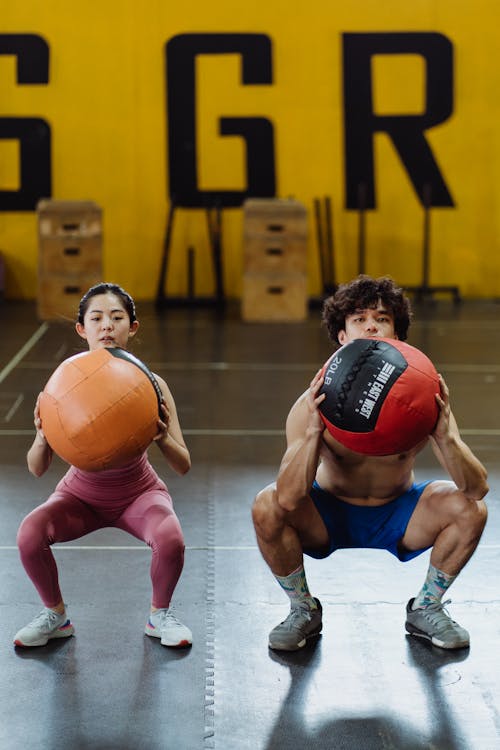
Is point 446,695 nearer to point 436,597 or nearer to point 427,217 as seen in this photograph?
point 436,597

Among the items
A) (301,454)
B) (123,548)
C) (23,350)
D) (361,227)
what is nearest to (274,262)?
(361,227)

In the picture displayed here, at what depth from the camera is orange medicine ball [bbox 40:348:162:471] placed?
270 centimetres

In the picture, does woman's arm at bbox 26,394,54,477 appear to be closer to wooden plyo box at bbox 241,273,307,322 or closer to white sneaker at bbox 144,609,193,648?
white sneaker at bbox 144,609,193,648

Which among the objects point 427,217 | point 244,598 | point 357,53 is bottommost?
point 244,598

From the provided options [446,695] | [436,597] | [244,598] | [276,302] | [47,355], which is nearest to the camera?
[446,695]

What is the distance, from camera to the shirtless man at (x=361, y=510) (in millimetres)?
2889

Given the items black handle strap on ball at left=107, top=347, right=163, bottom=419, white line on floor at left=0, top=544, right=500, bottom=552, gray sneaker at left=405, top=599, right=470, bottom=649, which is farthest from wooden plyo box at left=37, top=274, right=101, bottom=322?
gray sneaker at left=405, top=599, right=470, bottom=649

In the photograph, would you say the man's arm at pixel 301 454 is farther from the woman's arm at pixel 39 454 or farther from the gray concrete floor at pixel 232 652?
the woman's arm at pixel 39 454

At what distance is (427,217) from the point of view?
33.0 feet

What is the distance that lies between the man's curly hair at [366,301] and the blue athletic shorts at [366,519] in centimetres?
46

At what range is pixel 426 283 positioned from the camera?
10211mm

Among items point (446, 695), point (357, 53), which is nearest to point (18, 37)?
point (357, 53)

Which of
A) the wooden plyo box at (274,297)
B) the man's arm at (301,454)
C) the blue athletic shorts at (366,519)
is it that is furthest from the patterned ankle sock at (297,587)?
the wooden plyo box at (274,297)

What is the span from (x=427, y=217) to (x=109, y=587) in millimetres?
7264
